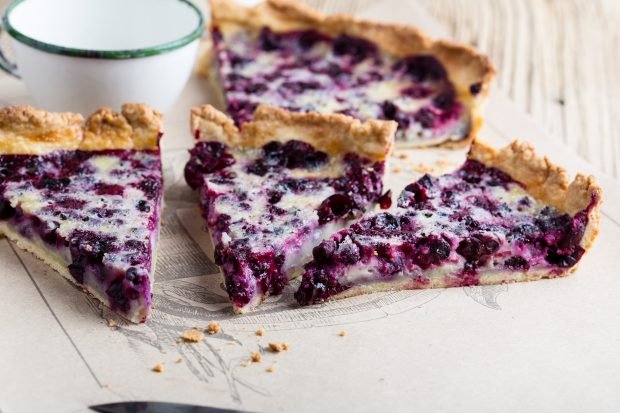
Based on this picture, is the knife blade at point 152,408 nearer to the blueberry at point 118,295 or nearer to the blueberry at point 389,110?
the blueberry at point 118,295

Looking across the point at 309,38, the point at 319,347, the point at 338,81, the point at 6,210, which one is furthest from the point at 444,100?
the point at 6,210

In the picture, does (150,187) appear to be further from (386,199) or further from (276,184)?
(386,199)

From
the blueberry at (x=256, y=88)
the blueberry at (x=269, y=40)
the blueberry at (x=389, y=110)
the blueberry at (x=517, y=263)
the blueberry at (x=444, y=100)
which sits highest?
the blueberry at (x=517, y=263)

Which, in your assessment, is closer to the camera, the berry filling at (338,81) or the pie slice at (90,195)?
the pie slice at (90,195)

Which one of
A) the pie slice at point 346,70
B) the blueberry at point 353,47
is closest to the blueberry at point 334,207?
the pie slice at point 346,70

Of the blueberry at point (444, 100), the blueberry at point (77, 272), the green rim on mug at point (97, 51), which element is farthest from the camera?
the blueberry at point (444, 100)
